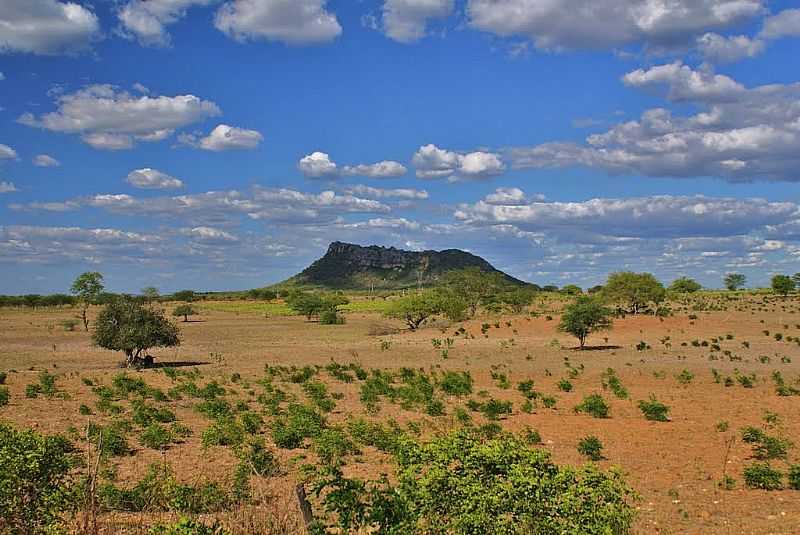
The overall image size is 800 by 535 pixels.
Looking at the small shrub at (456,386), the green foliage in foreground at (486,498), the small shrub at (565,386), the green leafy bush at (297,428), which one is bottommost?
the small shrub at (565,386)

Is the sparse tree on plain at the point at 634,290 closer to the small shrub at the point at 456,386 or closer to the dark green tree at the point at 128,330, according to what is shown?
the small shrub at the point at 456,386

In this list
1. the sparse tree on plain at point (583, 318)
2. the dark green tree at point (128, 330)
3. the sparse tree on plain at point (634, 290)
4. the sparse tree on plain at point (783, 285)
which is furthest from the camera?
the sparse tree on plain at point (783, 285)

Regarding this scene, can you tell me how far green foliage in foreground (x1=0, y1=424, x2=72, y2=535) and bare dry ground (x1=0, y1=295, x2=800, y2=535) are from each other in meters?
2.37

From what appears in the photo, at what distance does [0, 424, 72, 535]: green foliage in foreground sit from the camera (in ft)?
23.3

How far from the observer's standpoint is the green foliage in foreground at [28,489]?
7.09m

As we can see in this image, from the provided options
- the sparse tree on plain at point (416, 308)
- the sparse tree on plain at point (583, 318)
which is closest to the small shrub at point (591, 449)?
the sparse tree on plain at point (583, 318)

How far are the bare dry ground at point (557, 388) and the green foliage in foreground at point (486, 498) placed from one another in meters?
1.23

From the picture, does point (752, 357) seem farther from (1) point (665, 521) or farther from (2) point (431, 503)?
(2) point (431, 503)

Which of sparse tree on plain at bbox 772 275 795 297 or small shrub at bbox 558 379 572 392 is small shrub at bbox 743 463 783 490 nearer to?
small shrub at bbox 558 379 572 392

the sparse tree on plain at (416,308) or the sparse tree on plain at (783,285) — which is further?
the sparse tree on plain at (783,285)

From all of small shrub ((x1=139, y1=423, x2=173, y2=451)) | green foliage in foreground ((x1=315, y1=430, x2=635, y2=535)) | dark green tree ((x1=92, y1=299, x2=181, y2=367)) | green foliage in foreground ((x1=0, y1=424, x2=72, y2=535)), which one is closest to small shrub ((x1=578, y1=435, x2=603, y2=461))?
green foliage in foreground ((x1=315, y1=430, x2=635, y2=535))

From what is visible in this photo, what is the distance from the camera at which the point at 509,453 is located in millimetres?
7996

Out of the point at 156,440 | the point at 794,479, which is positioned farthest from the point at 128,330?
the point at 794,479

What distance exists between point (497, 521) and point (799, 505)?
33.2 feet
